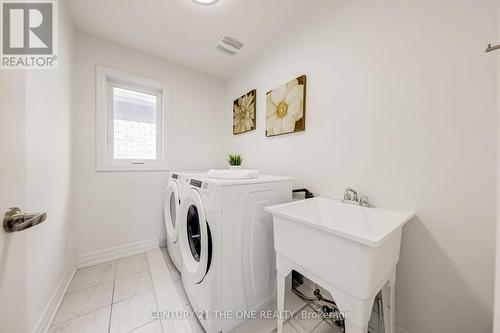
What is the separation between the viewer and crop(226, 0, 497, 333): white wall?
2.54 feet

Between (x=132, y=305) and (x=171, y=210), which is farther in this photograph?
(x=171, y=210)

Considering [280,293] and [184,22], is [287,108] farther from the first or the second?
[280,293]

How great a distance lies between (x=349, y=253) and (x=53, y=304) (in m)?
1.90

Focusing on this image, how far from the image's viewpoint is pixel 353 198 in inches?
45.4

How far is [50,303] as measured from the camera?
3.66 ft

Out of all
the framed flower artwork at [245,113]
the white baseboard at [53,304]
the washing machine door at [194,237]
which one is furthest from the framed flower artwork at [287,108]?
the white baseboard at [53,304]

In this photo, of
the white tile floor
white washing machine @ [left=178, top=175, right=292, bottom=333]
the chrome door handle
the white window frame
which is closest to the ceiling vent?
the white window frame

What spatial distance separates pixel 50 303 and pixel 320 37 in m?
2.75

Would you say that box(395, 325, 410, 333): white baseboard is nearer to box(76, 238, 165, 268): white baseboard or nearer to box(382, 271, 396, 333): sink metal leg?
box(382, 271, 396, 333): sink metal leg

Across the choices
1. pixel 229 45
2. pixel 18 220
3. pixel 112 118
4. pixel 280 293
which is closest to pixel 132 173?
pixel 112 118

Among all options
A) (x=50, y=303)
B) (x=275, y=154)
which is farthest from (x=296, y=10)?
(x=50, y=303)

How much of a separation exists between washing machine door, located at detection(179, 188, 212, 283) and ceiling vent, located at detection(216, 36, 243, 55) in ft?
5.27

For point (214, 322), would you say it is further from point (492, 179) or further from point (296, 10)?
point (296, 10)

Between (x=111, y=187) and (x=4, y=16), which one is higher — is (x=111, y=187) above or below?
below
